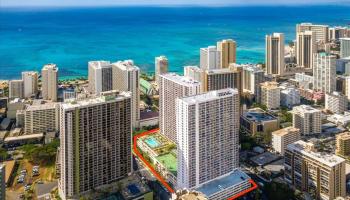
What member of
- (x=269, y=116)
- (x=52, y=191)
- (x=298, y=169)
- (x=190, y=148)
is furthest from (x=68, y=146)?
(x=269, y=116)

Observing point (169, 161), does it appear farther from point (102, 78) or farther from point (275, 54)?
point (275, 54)

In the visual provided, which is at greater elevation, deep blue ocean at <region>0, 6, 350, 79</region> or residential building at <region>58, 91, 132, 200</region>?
deep blue ocean at <region>0, 6, 350, 79</region>

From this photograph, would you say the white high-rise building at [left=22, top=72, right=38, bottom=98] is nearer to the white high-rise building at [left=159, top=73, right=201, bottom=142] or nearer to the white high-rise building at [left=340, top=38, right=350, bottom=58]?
the white high-rise building at [left=159, top=73, right=201, bottom=142]

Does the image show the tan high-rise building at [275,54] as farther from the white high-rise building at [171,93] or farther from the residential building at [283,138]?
the white high-rise building at [171,93]

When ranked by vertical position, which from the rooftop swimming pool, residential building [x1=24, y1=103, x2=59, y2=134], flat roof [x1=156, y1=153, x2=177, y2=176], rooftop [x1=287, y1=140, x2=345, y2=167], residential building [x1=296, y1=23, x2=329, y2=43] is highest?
residential building [x1=296, y1=23, x2=329, y2=43]

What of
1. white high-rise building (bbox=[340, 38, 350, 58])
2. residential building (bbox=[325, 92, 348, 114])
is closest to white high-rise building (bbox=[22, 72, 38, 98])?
residential building (bbox=[325, 92, 348, 114])

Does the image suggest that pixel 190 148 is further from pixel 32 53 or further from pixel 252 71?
pixel 32 53
